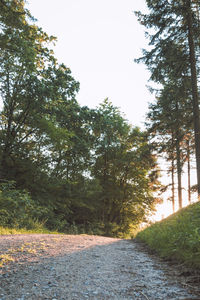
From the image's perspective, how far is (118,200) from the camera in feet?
68.2

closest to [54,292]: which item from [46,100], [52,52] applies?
[46,100]

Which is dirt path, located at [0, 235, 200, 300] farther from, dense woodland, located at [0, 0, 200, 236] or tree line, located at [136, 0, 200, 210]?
tree line, located at [136, 0, 200, 210]

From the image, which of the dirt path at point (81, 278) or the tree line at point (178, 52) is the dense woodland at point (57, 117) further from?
the dirt path at point (81, 278)

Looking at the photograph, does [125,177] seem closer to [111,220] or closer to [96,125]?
[111,220]

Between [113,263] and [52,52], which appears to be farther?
[52,52]

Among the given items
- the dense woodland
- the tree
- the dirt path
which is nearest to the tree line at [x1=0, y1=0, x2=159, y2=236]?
the dense woodland

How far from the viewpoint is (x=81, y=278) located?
10.0 feet

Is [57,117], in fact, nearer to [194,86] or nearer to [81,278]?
[194,86]

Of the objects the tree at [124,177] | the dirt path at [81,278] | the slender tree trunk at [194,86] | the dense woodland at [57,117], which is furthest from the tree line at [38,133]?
the slender tree trunk at [194,86]

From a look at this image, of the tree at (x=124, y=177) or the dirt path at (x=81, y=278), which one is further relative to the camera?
the tree at (x=124, y=177)

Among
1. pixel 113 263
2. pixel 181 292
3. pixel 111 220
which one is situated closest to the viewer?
pixel 181 292

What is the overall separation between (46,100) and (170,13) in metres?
8.10

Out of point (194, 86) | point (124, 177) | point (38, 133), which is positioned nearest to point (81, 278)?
point (194, 86)

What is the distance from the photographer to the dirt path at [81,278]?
8.23 ft
